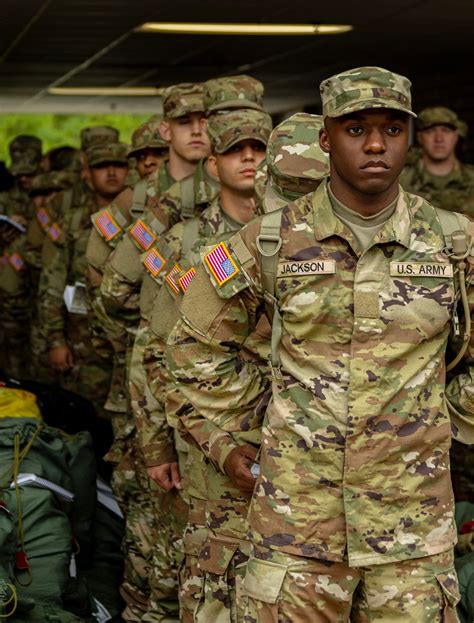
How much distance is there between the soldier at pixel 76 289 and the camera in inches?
348

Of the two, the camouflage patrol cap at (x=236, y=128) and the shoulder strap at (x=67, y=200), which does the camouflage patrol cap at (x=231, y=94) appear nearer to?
the camouflage patrol cap at (x=236, y=128)

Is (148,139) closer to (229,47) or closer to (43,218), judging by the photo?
(43,218)

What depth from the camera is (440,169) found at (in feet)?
34.0

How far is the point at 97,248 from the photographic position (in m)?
7.78

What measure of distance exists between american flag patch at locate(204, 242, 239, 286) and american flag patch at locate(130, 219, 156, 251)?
237cm

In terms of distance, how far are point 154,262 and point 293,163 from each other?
1539 millimetres

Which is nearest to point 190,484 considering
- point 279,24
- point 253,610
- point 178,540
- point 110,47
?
point 178,540

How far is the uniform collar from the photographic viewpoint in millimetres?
3902

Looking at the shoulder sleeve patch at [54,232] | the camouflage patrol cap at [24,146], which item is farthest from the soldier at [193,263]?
the camouflage patrol cap at [24,146]

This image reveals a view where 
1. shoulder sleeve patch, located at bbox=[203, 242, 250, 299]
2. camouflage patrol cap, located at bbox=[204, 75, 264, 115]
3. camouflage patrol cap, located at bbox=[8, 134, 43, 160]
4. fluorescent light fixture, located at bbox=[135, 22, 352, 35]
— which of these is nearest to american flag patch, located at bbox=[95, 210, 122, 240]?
camouflage patrol cap, located at bbox=[204, 75, 264, 115]

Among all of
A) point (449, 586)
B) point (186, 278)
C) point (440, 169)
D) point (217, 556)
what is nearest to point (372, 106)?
point (449, 586)

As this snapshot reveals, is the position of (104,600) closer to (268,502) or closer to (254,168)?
(254,168)

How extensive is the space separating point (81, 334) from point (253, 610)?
220 inches

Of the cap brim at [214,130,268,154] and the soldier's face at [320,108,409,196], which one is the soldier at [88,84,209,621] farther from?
the soldier's face at [320,108,409,196]
